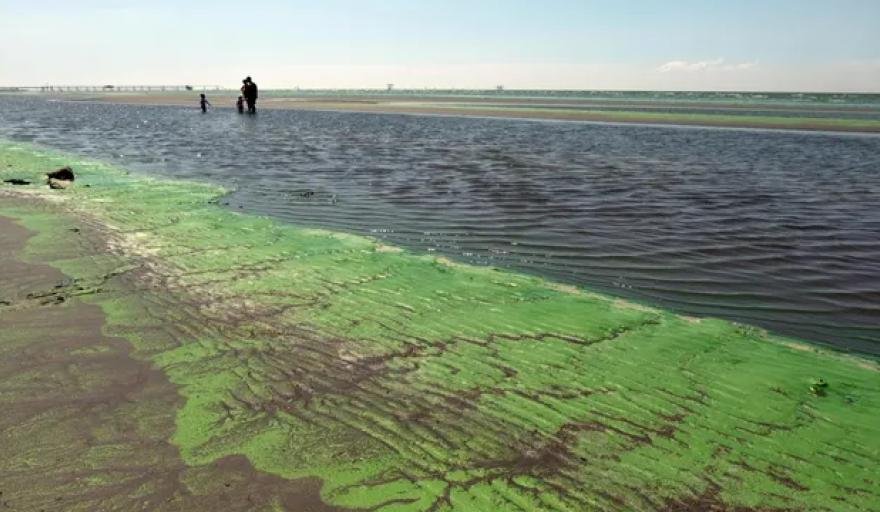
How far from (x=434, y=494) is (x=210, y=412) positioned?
215cm

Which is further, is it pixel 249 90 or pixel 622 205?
pixel 249 90

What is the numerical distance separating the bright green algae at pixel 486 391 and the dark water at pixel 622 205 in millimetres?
1497

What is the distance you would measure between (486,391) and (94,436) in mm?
3208

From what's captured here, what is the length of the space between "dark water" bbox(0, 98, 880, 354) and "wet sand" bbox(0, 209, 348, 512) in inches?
233

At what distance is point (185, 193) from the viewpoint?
1589cm

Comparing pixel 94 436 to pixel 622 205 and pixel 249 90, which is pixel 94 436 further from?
pixel 249 90

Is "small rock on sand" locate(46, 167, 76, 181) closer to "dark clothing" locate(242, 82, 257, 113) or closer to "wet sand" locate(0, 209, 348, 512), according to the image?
"wet sand" locate(0, 209, 348, 512)

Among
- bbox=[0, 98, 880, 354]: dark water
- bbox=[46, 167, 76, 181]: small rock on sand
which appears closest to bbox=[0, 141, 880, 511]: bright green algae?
bbox=[0, 98, 880, 354]: dark water

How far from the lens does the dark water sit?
892 centimetres

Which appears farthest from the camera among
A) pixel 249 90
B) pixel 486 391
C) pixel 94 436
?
pixel 249 90

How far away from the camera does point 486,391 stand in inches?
213

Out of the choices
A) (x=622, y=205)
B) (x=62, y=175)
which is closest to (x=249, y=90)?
(x=62, y=175)

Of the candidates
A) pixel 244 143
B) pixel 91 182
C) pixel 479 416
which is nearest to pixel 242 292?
pixel 479 416

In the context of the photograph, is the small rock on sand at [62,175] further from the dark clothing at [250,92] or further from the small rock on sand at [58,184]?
the dark clothing at [250,92]
